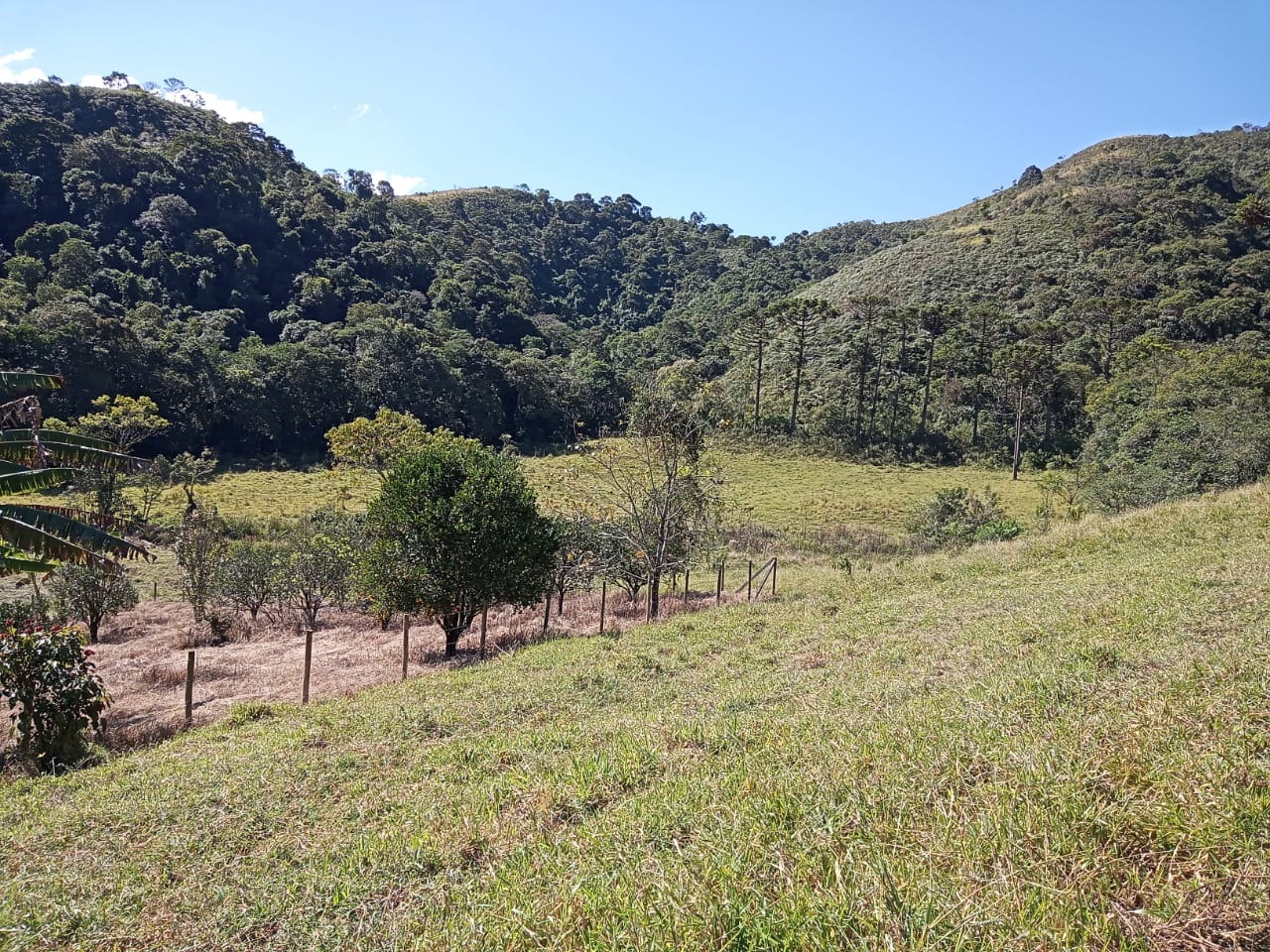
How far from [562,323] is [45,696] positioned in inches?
3889

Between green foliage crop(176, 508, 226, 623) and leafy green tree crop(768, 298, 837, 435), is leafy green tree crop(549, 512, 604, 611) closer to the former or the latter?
green foliage crop(176, 508, 226, 623)

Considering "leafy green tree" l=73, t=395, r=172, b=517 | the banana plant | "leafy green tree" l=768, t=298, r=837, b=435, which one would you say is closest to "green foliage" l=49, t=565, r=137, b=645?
the banana plant

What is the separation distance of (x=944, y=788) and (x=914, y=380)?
65104 millimetres

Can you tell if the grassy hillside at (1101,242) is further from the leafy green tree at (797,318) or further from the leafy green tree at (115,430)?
the leafy green tree at (115,430)

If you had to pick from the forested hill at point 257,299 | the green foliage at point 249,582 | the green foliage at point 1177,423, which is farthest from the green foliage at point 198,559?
the green foliage at point 1177,423

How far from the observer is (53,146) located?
70062mm

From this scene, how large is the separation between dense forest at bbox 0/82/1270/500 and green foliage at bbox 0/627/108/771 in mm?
31319

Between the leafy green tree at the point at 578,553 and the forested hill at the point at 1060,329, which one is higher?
the forested hill at the point at 1060,329

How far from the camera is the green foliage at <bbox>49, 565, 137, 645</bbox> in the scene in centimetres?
1670

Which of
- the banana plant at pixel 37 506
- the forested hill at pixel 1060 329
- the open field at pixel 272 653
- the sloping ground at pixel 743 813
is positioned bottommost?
the open field at pixel 272 653

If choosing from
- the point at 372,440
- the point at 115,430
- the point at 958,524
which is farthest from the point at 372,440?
the point at 958,524

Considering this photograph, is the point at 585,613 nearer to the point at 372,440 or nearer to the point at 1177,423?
the point at 372,440

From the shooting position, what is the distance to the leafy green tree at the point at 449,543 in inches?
537

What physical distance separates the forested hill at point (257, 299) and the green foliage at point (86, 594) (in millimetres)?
25368
